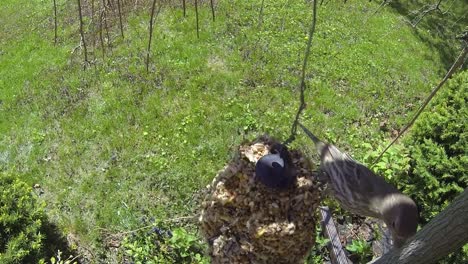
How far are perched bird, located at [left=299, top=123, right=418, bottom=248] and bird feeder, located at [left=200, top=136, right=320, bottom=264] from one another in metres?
0.11

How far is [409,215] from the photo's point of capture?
1.89 m

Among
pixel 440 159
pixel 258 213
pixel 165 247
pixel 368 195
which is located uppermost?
pixel 368 195

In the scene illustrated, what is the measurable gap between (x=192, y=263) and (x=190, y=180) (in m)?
1.30

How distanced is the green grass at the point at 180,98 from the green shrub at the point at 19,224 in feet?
2.09

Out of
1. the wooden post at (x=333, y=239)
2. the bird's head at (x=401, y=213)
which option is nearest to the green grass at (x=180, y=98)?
the wooden post at (x=333, y=239)

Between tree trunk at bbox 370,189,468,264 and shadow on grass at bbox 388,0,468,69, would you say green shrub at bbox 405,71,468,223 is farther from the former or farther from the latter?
shadow on grass at bbox 388,0,468,69

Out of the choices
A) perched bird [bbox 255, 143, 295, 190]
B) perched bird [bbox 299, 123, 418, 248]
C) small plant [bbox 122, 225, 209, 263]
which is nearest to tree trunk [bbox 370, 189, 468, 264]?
perched bird [bbox 299, 123, 418, 248]

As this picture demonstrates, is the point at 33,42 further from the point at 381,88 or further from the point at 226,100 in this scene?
the point at 381,88

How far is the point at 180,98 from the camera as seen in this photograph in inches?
258

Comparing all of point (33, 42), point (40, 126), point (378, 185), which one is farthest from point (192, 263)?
point (33, 42)

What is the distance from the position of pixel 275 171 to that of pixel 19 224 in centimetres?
331

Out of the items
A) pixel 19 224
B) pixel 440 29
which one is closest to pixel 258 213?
pixel 19 224

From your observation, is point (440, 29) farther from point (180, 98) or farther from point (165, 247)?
point (165, 247)

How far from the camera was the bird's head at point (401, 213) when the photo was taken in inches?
74.3
